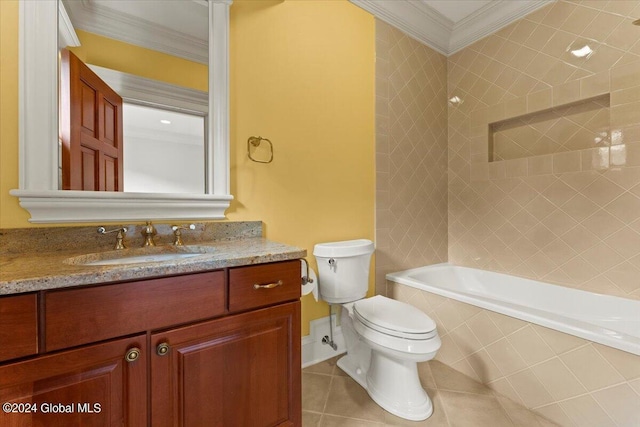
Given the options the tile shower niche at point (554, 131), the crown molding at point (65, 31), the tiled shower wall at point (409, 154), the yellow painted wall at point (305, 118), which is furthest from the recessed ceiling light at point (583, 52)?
the crown molding at point (65, 31)

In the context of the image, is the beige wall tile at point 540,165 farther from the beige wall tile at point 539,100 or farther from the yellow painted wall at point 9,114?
the yellow painted wall at point 9,114

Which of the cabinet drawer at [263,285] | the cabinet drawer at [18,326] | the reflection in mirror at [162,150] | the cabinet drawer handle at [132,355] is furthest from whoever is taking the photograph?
the reflection in mirror at [162,150]

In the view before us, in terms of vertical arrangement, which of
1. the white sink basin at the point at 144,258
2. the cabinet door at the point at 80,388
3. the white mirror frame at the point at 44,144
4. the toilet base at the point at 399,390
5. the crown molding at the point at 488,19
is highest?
the crown molding at the point at 488,19

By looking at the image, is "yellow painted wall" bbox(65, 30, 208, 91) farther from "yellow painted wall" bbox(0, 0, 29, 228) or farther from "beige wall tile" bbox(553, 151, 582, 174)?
"beige wall tile" bbox(553, 151, 582, 174)

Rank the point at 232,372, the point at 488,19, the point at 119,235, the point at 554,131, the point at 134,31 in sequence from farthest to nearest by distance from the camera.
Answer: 1. the point at 488,19
2. the point at 554,131
3. the point at 134,31
4. the point at 119,235
5. the point at 232,372

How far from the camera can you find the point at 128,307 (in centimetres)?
78

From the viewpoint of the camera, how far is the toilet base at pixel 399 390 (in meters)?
1.38

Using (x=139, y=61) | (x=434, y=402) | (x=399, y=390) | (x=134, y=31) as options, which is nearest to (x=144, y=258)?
(x=139, y=61)

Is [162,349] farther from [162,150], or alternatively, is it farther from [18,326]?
[162,150]

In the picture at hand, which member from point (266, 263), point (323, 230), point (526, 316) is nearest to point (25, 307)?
point (266, 263)

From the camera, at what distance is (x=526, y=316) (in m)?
1.44

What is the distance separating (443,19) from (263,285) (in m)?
2.63

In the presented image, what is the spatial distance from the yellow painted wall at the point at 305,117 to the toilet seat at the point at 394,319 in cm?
40

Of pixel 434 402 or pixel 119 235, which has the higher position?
pixel 119 235
